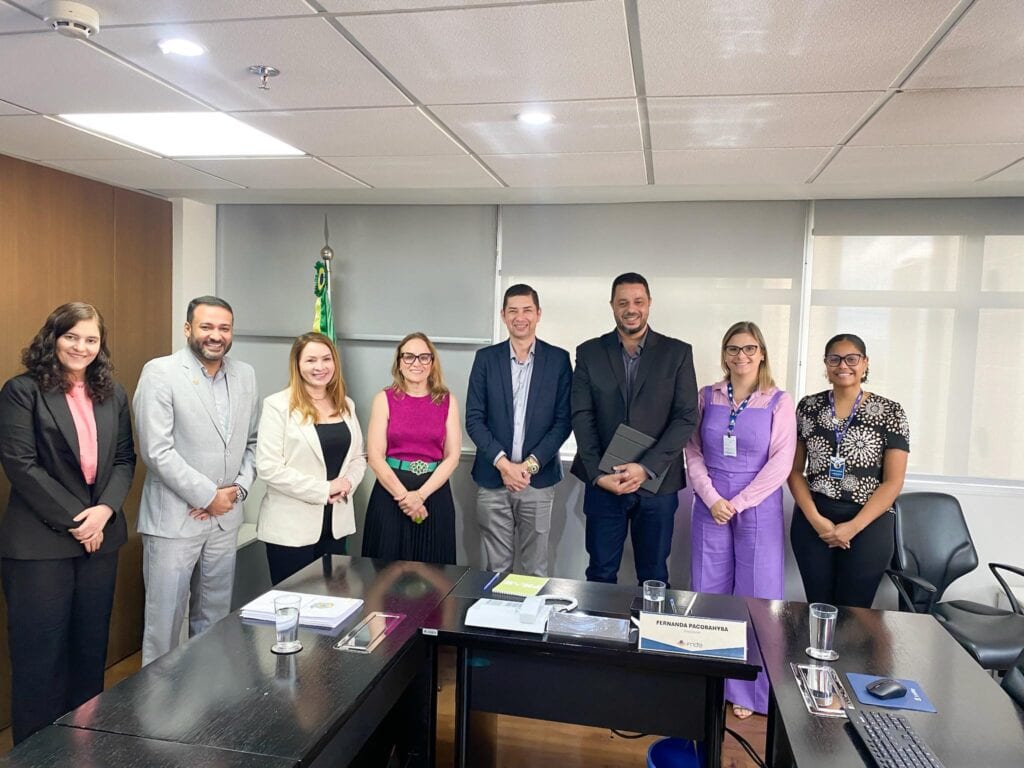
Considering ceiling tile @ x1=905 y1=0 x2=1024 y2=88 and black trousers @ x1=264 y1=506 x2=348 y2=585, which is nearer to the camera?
ceiling tile @ x1=905 y1=0 x2=1024 y2=88

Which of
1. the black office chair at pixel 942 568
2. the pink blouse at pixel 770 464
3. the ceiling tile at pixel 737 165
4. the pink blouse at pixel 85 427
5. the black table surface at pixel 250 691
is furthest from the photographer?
the pink blouse at pixel 770 464

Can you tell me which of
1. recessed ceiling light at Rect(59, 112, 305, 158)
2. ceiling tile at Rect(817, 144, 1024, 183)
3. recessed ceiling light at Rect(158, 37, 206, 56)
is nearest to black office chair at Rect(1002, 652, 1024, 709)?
ceiling tile at Rect(817, 144, 1024, 183)

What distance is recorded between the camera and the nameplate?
1849mm

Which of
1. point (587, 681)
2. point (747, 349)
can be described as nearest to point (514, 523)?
point (747, 349)

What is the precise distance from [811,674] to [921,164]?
2156 millimetres

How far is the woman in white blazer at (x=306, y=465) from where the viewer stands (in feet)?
9.81

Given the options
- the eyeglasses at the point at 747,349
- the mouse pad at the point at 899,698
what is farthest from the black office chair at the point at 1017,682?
the eyeglasses at the point at 747,349

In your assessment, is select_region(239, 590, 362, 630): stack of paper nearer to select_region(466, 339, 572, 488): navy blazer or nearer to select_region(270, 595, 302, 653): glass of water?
select_region(270, 595, 302, 653): glass of water

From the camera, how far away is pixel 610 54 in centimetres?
175

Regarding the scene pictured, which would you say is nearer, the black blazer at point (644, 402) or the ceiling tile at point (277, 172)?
the ceiling tile at point (277, 172)

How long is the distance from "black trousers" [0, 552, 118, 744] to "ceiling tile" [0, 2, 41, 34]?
1.76 metres

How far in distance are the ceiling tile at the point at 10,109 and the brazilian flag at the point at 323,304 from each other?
6.01 ft

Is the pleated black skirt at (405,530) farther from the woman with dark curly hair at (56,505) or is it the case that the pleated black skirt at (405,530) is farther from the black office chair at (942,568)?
the black office chair at (942,568)

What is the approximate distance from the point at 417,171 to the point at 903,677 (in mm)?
2608
